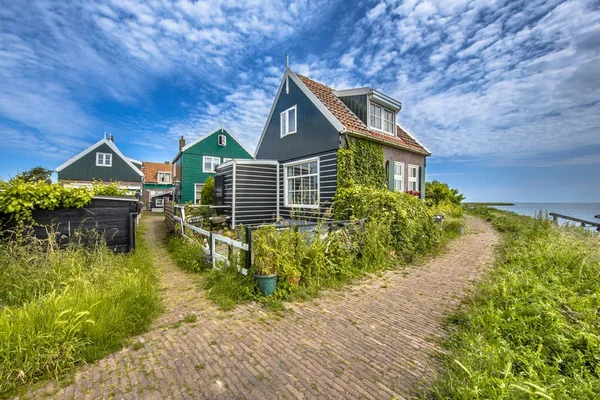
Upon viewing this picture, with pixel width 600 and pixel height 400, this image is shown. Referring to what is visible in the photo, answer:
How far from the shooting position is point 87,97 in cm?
1224

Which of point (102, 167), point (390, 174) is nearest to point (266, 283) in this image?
point (390, 174)

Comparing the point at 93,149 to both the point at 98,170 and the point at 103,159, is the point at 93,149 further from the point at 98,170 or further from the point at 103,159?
the point at 98,170

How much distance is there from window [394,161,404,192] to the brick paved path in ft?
25.0

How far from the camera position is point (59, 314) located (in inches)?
108

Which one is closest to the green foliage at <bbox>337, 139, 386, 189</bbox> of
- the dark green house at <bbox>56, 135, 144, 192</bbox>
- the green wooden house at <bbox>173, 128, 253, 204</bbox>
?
the green wooden house at <bbox>173, 128, 253, 204</bbox>

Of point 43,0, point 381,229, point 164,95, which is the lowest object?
point 381,229

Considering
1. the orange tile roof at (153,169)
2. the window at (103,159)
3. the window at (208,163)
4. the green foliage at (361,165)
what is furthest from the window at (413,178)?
the orange tile roof at (153,169)

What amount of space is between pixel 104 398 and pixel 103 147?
3004cm

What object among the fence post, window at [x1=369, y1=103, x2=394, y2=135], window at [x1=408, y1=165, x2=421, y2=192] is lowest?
the fence post

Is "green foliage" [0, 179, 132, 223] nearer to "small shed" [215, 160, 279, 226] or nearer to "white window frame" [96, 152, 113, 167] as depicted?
"small shed" [215, 160, 279, 226]

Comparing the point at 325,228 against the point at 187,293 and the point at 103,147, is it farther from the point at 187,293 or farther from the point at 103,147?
the point at 103,147

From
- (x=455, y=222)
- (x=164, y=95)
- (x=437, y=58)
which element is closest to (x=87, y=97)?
(x=164, y=95)

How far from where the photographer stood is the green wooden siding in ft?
77.2

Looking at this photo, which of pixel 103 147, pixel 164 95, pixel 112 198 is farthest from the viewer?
pixel 103 147
